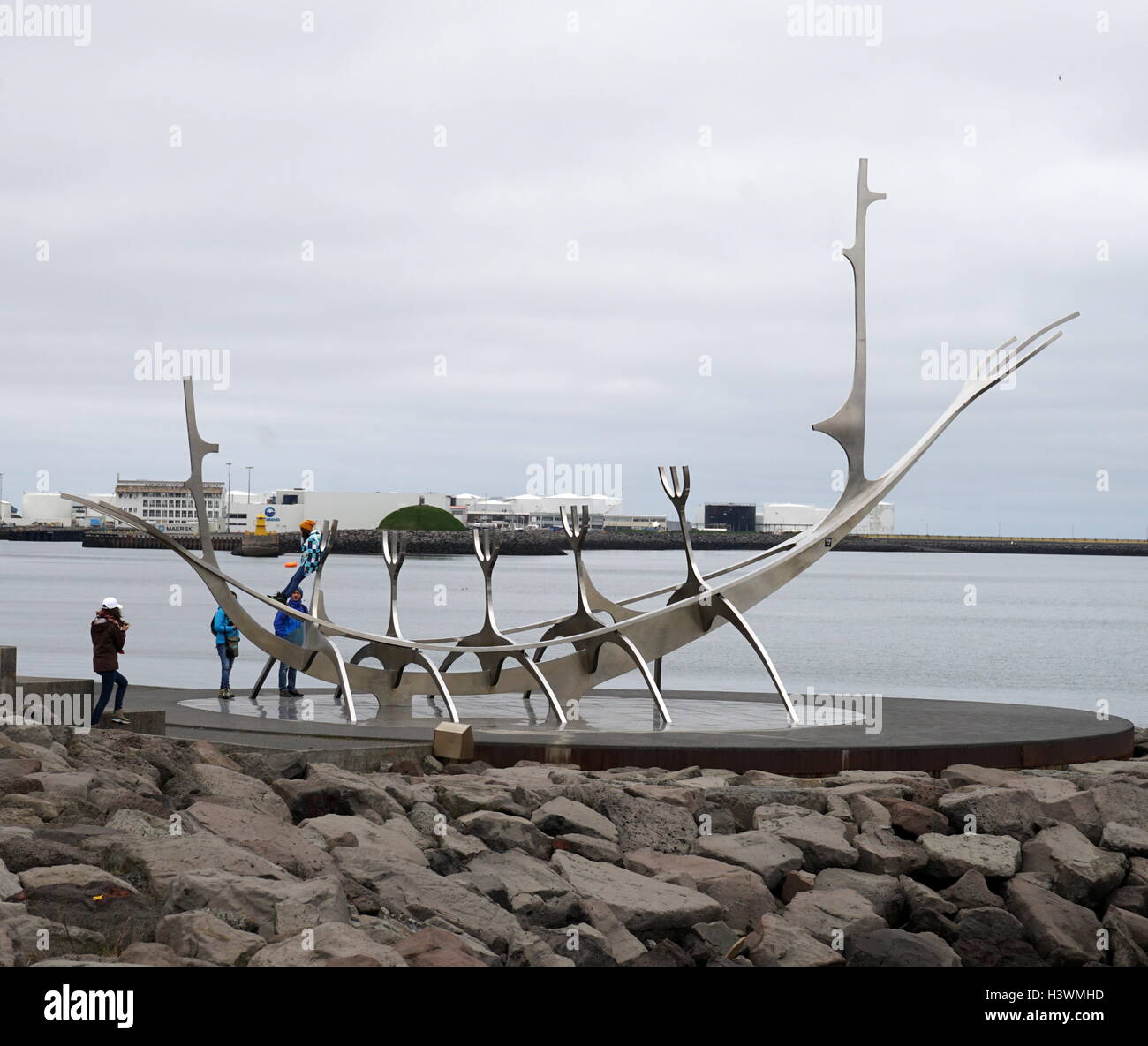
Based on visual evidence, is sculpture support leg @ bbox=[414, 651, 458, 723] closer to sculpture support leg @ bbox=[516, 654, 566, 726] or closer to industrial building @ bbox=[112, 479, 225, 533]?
sculpture support leg @ bbox=[516, 654, 566, 726]

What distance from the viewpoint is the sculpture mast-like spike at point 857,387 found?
16.5m

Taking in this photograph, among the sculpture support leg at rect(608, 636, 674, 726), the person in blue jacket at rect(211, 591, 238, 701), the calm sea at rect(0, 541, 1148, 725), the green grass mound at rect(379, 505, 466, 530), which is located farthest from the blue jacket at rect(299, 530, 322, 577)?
the green grass mound at rect(379, 505, 466, 530)

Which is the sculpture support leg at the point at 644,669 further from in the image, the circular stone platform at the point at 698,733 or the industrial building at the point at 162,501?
the industrial building at the point at 162,501

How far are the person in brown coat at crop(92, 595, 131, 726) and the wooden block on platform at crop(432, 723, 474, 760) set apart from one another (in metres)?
2.82

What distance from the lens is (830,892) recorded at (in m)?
11.0

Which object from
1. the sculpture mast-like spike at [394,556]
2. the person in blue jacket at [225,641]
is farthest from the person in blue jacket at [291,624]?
the sculpture mast-like spike at [394,556]

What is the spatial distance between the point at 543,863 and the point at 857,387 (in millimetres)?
7590

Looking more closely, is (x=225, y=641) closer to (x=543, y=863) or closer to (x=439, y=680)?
(x=439, y=680)

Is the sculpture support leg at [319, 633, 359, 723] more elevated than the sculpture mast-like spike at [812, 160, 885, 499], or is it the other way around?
the sculpture mast-like spike at [812, 160, 885, 499]

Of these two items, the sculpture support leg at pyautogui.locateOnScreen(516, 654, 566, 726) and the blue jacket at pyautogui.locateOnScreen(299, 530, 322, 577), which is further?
the blue jacket at pyautogui.locateOnScreen(299, 530, 322, 577)

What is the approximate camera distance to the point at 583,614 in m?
16.6

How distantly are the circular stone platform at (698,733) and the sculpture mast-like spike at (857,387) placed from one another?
9.06ft

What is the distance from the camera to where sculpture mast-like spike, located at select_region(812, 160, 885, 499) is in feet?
54.2
